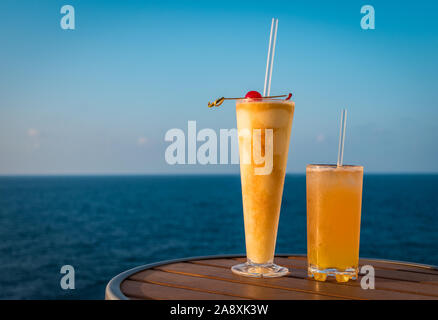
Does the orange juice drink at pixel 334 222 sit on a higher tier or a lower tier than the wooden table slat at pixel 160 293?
higher

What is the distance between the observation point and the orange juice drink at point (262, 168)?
1716 millimetres

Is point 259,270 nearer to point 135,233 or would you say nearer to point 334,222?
point 334,222

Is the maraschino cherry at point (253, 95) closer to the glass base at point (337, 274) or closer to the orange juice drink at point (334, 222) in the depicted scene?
the orange juice drink at point (334, 222)

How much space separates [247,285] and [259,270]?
0.71ft

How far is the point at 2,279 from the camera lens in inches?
1372

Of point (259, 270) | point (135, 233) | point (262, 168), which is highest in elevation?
point (262, 168)

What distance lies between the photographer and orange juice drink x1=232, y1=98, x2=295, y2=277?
172 centimetres

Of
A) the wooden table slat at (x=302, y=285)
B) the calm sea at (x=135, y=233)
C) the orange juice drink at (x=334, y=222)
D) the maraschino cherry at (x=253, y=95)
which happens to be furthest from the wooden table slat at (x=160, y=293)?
the calm sea at (x=135, y=233)

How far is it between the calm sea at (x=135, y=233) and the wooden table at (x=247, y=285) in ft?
97.0

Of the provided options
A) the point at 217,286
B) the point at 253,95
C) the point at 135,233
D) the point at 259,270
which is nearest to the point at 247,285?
the point at 217,286

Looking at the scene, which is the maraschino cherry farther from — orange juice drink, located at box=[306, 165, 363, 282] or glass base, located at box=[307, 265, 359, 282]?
glass base, located at box=[307, 265, 359, 282]

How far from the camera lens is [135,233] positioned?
4800 cm

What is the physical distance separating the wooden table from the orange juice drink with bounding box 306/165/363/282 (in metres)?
0.06
